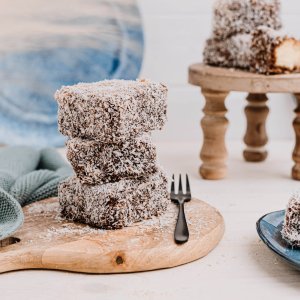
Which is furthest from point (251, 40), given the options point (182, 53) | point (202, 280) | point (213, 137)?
point (202, 280)

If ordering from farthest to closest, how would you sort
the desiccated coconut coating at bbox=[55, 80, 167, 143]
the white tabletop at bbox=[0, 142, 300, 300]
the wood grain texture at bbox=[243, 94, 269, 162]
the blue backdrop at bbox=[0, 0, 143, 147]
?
the blue backdrop at bbox=[0, 0, 143, 147]
the wood grain texture at bbox=[243, 94, 269, 162]
the desiccated coconut coating at bbox=[55, 80, 167, 143]
the white tabletop at bbox=[0, 142, 300, 300]

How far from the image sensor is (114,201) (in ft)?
3.17

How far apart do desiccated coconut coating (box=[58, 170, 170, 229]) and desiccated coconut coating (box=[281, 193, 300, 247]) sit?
211 mm

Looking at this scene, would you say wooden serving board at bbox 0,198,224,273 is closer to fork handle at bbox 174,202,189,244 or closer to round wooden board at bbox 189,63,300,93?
fork handle at bbox 174,202,189,244

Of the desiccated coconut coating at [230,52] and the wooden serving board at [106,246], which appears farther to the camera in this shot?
the desiccated coconut coating at [230,52]

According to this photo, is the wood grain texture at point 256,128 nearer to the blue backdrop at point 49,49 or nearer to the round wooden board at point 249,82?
the round wooden board at point 249,82

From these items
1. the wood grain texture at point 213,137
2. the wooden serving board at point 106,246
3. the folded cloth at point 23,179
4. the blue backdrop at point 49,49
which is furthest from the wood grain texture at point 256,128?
the wooden serving board at point 106,246

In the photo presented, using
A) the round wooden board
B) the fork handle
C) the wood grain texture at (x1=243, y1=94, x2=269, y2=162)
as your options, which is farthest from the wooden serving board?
the wood grain texture at (x1=243, y1=94, x2=269, y2=162)

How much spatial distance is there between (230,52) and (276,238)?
593 mm

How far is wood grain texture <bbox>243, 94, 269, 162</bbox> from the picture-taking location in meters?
1.56

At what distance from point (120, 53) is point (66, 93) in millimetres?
781

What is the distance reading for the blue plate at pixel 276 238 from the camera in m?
0.84

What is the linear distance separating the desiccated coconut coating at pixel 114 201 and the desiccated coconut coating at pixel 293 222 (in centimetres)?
21

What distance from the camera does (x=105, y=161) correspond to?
962 millimetres
